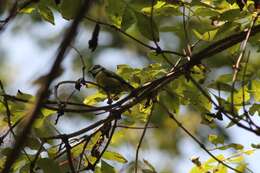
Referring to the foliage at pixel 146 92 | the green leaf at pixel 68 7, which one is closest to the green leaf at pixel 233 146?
the foliage at pixel 146 92

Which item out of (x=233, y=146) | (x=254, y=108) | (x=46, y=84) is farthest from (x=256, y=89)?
(x=46, y=84)

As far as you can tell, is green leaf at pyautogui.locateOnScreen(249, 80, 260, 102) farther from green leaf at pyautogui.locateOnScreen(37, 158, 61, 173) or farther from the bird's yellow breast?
green leaf at pyautogui.locateOnScreen(37, 158, 61, 173)

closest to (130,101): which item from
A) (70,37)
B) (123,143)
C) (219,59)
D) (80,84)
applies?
(80,84)

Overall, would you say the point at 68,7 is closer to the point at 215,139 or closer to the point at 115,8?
the point at 115,8

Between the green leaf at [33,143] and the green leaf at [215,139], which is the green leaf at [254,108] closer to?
the green leaf at [215,139]

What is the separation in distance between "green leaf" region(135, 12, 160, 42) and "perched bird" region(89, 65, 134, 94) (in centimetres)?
11

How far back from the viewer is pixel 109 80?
3.83ft

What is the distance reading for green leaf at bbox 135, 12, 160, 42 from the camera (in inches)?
45.9

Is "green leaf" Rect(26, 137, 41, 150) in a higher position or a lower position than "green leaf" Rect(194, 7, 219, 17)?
lower

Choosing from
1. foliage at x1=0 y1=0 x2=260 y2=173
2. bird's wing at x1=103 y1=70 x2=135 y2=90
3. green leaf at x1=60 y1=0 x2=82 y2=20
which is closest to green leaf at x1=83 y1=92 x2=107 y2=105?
foliage at x1=0 y1=0 x2=260 y2=173

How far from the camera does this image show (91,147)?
1.23 m

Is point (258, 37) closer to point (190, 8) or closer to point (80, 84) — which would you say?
point (190, 8)

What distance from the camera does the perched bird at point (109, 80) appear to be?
3.78ft

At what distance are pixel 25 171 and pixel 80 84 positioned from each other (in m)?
0.20
